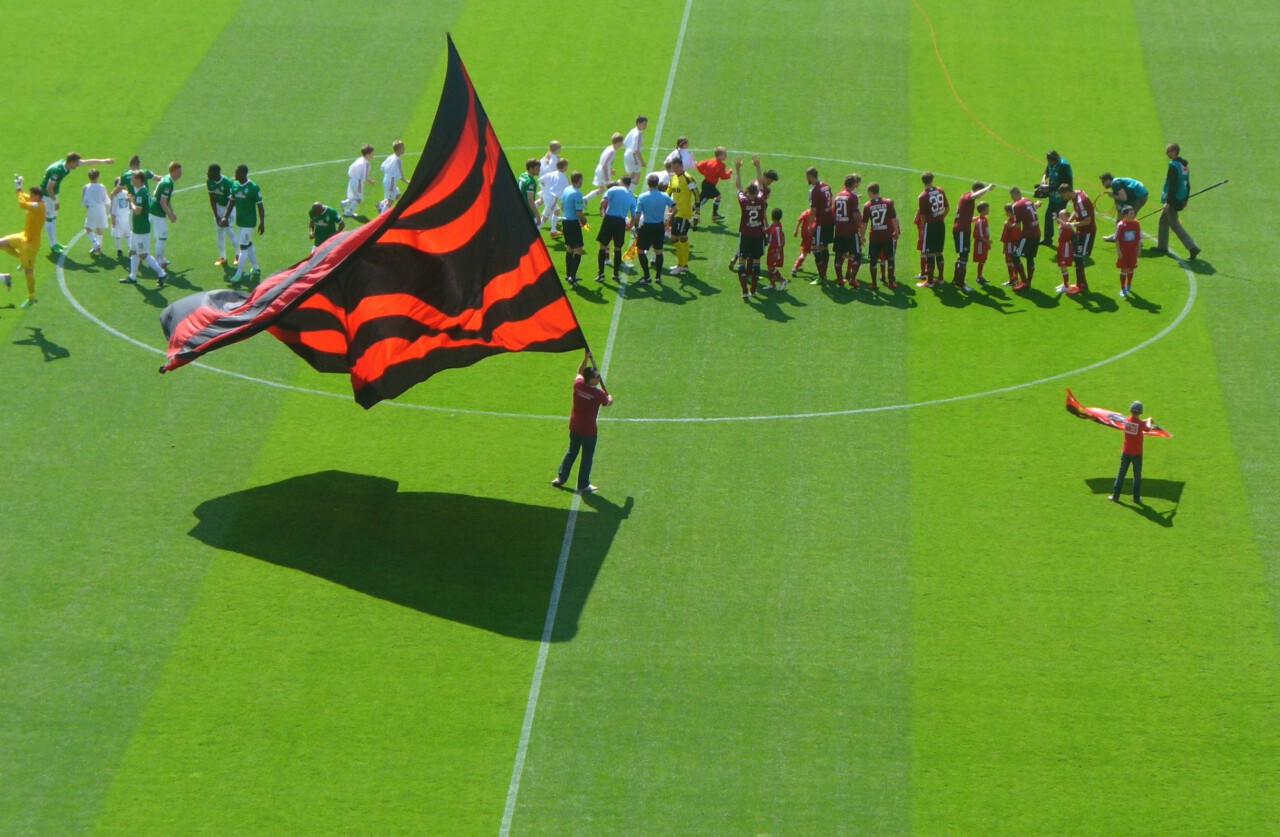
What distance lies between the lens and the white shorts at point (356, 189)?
31.8 m

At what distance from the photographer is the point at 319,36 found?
40.6 meters

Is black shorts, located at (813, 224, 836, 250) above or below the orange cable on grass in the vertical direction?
above

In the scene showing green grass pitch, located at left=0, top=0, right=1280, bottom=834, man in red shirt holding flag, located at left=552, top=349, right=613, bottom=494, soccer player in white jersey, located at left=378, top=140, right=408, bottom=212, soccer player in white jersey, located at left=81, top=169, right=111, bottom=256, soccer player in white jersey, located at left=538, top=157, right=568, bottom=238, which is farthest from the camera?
soccer player in white jersey, located at left=378, top=140, right=408, bottom=212

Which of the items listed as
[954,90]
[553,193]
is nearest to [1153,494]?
[553,193]

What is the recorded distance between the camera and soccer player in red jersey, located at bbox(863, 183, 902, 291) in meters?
28.5

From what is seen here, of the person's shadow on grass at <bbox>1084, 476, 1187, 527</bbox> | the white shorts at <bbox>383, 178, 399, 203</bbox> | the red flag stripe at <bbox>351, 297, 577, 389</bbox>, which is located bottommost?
the white shorts at <bbox>383, 178, 399, 203</bbox>

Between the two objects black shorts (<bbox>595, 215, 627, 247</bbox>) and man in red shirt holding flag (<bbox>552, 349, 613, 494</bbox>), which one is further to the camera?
black shorts (<bbox>595, 215, 627, 247</bbox>)

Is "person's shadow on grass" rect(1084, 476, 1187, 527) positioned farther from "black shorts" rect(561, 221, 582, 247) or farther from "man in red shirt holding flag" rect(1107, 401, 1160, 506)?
"black shorts" rect(561, 221, 582, 247)

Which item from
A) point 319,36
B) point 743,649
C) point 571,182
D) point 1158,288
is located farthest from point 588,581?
point 319,36

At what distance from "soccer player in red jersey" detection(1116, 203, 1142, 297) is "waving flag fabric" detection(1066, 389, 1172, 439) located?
15.1 ft

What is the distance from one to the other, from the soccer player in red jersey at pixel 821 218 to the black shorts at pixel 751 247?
3.88 ft

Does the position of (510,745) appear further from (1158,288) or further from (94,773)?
(1158,288)

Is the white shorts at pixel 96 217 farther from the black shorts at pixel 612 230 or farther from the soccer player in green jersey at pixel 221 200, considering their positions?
the black shorts at pixel 612 230

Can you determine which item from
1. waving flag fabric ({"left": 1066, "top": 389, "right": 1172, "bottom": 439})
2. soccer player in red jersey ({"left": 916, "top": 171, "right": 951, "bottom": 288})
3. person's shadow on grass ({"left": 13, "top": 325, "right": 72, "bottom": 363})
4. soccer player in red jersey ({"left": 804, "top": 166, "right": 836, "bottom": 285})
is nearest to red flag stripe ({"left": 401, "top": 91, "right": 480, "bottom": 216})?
person's shadow on grass ({"left": 13, "top": 325, "right": 72, "bottom": 363})
